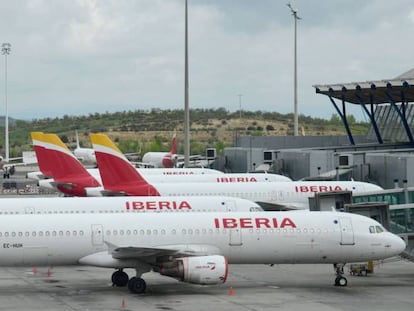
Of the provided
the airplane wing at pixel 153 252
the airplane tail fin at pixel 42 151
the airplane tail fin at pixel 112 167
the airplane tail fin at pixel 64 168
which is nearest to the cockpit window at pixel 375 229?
the airplane wing at pixel 153 252

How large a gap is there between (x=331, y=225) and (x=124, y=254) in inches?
356

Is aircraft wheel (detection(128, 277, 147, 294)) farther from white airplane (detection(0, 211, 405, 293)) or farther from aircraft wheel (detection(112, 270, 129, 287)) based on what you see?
aircraft wheel (detection(112, 270, 129, 287))

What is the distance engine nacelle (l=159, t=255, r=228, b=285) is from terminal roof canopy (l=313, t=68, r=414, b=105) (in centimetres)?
4863

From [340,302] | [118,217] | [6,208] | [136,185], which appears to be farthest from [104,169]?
[340,302]

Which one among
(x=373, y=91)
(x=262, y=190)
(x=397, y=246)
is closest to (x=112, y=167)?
(x=262, y=190)

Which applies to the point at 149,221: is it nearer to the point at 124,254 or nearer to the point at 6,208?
the point at 124,254

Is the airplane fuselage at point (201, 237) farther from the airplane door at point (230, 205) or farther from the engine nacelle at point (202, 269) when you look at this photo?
the airplane door at point (230, 205)

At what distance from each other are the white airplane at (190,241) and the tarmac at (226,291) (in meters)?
1.06

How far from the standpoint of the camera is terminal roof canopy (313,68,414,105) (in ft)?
274

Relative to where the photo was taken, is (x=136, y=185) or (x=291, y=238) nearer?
(x=291, y=238)

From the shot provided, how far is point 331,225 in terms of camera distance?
40.5 meters

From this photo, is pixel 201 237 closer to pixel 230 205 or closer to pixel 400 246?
pixel 400 246

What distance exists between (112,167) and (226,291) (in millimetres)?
18605

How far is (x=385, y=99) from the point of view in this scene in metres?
93.7
